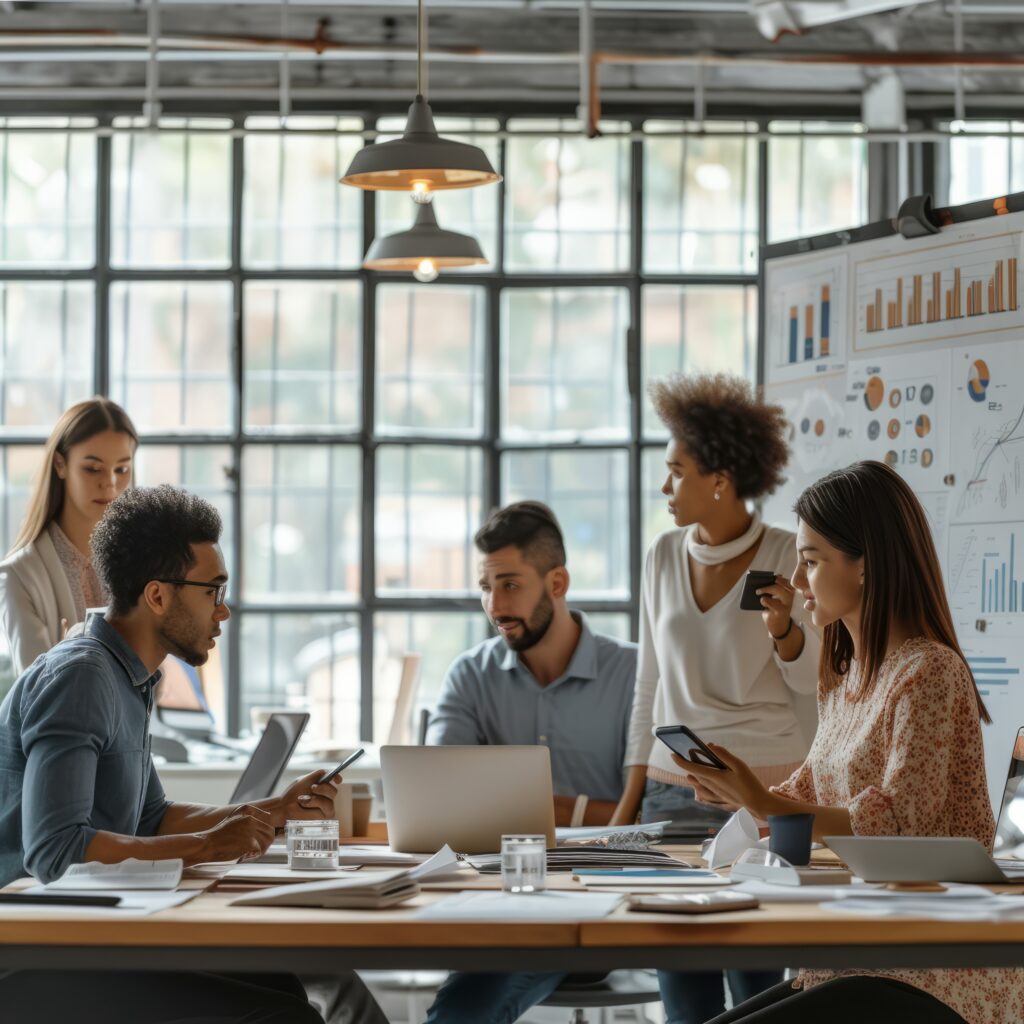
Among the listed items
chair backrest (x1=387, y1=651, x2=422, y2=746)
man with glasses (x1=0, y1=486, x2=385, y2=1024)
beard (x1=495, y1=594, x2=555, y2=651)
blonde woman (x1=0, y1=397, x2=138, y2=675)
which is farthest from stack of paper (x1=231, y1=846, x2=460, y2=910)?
chair backrest (x1=387, y1=651, x2=422, y2=746)

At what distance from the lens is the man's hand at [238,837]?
89.5 inches

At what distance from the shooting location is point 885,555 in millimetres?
2506

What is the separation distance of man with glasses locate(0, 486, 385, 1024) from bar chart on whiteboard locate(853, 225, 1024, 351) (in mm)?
2315

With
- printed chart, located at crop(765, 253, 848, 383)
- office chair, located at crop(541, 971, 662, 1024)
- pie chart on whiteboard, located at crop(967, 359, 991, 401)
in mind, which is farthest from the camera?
printed chart, located at crop(765, 253, 848, 383)

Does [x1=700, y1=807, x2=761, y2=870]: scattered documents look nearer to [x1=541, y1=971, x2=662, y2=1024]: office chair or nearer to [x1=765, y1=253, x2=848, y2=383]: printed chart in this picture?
[x1=541, y1=971, x2=662, y2=1024]: office chair

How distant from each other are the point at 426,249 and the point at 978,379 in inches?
60.9

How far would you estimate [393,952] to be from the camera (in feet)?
5.78

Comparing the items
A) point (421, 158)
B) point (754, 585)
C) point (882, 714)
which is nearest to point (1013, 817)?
point (882, 714)

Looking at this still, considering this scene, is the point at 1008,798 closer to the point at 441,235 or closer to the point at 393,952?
the point at 393,952

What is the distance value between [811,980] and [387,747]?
0.79 metres

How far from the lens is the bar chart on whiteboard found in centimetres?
396

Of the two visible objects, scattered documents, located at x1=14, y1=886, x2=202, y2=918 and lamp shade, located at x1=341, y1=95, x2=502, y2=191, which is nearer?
scattered documents, located at x1=14, y1=886, x2=202, y2=918

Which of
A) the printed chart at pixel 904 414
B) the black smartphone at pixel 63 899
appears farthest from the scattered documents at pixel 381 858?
the printed chart at pixel 904 414

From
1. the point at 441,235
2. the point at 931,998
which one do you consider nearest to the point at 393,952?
the point at 931,998
